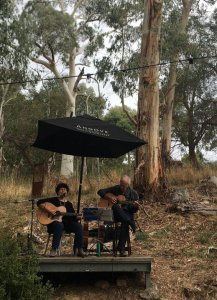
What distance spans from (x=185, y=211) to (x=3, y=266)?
6.07 m

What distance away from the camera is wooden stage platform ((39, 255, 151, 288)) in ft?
21.2

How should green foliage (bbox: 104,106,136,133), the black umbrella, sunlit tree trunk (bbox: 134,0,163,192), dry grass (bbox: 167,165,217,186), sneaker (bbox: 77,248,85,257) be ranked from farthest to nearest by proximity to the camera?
green foliage (bbox: 104,106,136,133) < dry grass (bbox: 167,165,217,186) < sunlit tree trunk (bbox: 134,0,163,192) < the black umbrella < sneaker (bbox: 77,248,85,257)

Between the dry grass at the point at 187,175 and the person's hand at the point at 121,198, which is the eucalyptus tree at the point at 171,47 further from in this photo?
the person's hand at the point at 121,198

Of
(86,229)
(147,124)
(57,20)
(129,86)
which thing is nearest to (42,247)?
(86,229)

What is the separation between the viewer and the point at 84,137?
7.47m

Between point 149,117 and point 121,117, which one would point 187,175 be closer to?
point 149,117

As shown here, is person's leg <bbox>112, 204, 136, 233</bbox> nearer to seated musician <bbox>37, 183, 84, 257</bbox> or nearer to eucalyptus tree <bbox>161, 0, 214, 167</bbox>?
seated musician <bbox>37, 183, 84, 257</bbox>

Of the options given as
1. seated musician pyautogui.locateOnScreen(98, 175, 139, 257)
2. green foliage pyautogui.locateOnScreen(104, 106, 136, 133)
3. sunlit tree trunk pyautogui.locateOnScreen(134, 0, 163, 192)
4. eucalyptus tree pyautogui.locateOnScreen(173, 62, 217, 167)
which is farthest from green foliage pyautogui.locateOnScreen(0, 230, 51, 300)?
green foliage pyautogui.locateOnScreen(104, 106, 136, 133)

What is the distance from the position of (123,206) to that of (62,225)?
92 centimetres

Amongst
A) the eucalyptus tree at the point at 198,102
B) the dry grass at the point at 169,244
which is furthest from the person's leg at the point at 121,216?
the eucalyptus tree at the point at 198,102

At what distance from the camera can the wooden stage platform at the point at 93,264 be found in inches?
255

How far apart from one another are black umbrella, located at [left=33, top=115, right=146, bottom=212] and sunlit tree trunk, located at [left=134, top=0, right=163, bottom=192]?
4.50 meters

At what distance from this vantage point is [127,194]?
7301 millimetres

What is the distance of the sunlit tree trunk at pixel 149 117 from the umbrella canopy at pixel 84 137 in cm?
452
